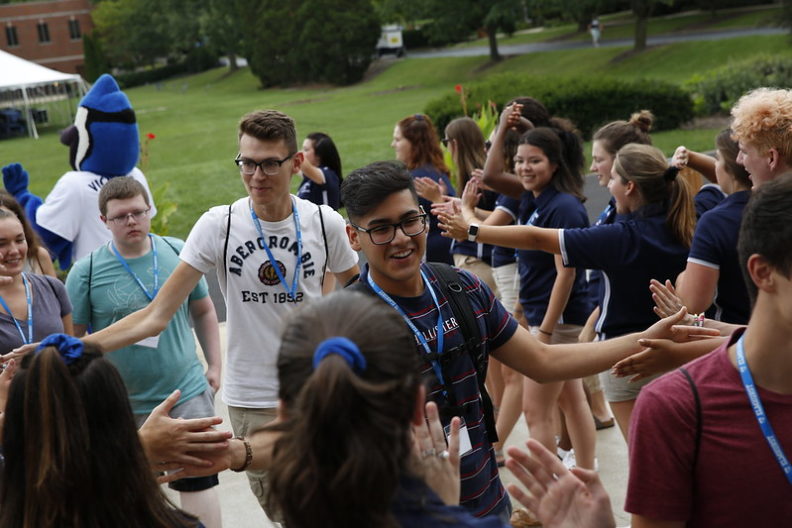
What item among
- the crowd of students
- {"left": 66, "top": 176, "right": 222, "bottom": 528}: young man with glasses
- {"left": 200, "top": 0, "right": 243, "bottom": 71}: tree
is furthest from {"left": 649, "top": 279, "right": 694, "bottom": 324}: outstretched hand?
{"left": 200, "top": 0, "right": 243, "bottom": 71}: tree

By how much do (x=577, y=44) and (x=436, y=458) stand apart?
48864 millimetres

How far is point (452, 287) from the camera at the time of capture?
3186mm

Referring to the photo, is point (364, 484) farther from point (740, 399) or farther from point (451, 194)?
point (451, 194)

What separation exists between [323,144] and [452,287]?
553cm

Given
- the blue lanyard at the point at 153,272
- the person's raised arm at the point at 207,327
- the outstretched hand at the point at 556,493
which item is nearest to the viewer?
the outstretched hand at the point at 556,493

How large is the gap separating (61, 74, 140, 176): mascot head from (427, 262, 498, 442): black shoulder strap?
14.5 feet

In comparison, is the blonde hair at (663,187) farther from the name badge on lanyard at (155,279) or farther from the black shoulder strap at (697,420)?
the name badge on lanyard at (155,279)

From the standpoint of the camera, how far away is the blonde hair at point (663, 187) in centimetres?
443

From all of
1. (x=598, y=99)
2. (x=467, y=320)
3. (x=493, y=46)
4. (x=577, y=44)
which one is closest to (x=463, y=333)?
(x=467, y=320)

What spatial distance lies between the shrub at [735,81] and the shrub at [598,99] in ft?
3.43

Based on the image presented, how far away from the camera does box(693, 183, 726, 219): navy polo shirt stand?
500 centimetres

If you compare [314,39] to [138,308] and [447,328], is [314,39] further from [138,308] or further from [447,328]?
[447,328]

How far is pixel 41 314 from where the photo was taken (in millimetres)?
4602

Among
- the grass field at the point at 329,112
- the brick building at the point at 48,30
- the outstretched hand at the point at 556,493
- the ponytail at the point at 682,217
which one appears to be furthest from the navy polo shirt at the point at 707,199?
the brick building at the point at 48,30
